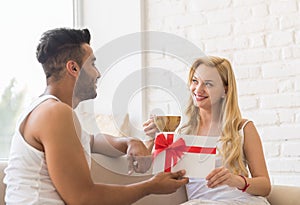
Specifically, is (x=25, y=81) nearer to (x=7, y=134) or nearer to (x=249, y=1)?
(x=7, y=134)

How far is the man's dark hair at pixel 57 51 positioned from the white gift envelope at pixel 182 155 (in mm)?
365

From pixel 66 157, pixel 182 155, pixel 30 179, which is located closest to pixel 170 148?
pixel 182 155

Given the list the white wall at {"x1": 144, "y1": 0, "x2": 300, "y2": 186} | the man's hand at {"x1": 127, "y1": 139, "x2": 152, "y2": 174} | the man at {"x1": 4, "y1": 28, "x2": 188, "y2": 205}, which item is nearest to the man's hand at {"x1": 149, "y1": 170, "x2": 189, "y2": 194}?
the man at {"x1": 4, "y1": 28, "x2": 188, "y2": 205}

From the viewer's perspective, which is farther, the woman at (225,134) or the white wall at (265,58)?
the white wall at (265,58)

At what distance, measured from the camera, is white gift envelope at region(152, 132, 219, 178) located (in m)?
1.56

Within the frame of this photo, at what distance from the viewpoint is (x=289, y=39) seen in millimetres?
2781

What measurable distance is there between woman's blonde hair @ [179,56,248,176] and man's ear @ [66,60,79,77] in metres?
0.49

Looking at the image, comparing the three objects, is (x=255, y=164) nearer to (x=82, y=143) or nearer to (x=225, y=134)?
(x=225, y=134)

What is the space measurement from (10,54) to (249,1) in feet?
4.62

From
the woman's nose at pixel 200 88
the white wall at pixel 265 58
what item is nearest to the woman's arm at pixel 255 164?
the woman's nose at pixel 200 88

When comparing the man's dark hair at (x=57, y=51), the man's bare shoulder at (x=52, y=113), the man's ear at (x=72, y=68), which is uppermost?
the man's dark hair at (x=57, y=51)

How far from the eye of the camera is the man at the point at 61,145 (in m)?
1.48

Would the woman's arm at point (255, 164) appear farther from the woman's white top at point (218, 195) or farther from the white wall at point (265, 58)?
the white wall at point (265, 58)

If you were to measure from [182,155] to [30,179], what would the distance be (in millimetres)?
449
